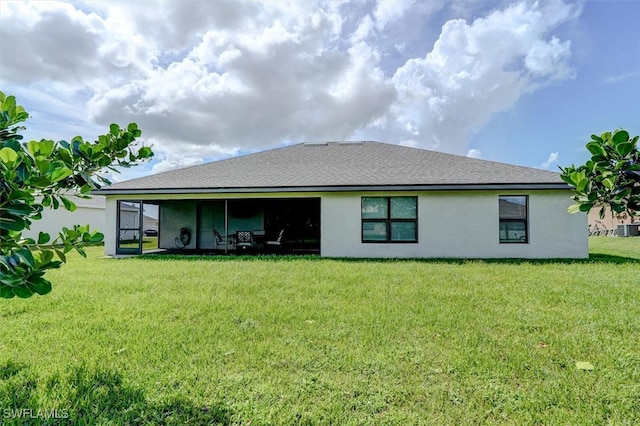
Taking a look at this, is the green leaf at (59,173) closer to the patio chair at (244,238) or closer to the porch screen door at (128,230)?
the patio chair at (244,238)

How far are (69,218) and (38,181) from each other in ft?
80.1

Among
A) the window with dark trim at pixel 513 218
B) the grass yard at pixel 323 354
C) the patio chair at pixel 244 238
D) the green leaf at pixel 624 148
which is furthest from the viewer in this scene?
the patio chair at pixel 244 238

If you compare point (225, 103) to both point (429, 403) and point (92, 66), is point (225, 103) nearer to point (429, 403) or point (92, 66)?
point (92, 66)

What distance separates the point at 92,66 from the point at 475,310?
1150cm

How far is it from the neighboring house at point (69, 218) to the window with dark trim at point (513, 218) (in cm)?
2024

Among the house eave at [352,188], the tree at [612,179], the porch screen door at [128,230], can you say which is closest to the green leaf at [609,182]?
the tree at [612,179]

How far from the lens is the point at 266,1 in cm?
780

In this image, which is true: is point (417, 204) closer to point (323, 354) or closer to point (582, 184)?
point (323, 354)

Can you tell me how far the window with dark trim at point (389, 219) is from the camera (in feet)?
37.3

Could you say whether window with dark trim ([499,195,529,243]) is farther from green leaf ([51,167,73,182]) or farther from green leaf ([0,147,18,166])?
green leaf ([0,147,18,166])

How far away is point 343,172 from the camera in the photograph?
42.3 ft

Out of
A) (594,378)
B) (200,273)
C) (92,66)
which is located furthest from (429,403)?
(92,66)

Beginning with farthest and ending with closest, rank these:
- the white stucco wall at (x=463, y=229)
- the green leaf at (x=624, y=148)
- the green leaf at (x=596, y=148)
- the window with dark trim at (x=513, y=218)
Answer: the window with dark trim at (x=513, y=218) → the white stucco wall at (x=463, y=229) → the green leaf at (x=596, y=148) → the green leaf at (x=624, y=148)

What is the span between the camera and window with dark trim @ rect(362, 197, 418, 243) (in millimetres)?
11375
